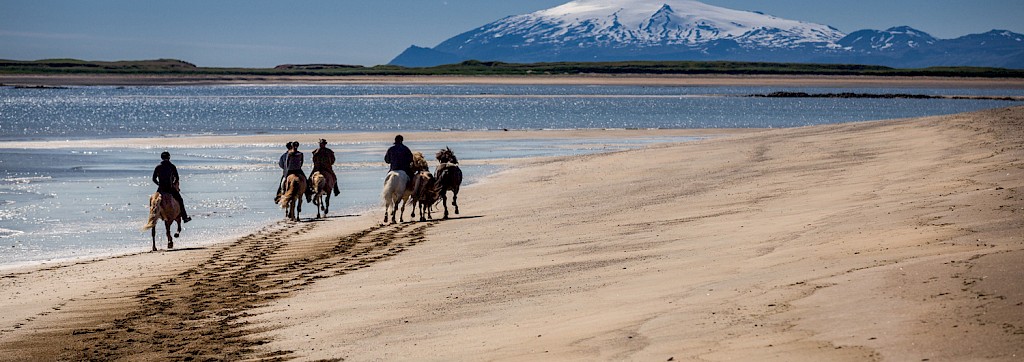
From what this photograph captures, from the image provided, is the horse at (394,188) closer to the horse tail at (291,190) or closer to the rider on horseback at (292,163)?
the horse tail at (291,190)

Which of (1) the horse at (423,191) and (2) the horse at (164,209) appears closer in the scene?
(2) the horse at (164,209)

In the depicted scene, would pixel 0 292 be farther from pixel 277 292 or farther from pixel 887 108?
pixel 887 108

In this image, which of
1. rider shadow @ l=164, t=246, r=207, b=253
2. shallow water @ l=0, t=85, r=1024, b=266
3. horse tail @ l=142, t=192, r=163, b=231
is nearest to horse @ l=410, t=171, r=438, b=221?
shallow water @ l=0, t=85, r=1024, b=266

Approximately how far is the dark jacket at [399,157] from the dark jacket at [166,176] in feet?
12.8

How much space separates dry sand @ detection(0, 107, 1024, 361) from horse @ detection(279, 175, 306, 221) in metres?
1.24

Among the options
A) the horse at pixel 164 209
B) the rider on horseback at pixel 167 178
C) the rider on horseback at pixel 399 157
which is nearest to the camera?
the horse at pixel 164 209

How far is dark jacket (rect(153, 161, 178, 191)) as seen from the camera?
18.7 meters

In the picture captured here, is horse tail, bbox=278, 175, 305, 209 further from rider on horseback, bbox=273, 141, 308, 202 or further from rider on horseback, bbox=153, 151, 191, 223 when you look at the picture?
rider on horseback, bbox=153, 151, 191, 223

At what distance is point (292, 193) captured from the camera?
22.4 meters

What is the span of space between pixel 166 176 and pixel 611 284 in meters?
10.4

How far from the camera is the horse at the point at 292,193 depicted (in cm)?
2239

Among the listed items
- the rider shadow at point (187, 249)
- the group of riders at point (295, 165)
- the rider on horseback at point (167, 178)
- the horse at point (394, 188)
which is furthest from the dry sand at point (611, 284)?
the rider on horseback at point (167, 178)

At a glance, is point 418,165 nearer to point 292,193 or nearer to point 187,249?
point 292,193

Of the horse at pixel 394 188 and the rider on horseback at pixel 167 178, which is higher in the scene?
the rider on horseback at pixel 167 178
